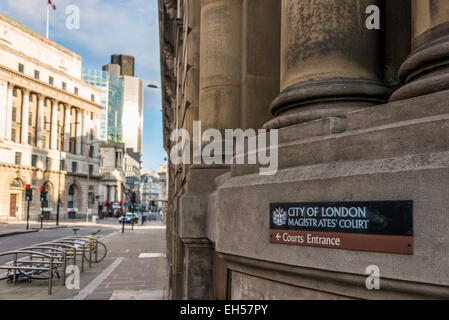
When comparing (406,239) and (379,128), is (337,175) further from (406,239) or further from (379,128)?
(406,239)

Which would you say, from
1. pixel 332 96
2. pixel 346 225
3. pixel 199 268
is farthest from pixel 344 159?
pixel 199 268

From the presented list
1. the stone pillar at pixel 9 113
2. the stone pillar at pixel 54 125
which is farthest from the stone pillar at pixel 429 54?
the stone pillar at pixel 54 125

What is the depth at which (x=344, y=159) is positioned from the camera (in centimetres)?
259

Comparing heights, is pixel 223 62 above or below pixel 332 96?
above

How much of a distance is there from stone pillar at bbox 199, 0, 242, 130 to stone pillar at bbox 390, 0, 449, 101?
9.75 feet

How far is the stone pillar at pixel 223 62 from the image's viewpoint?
18.0ft

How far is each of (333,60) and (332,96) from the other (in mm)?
255

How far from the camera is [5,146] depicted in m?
65.6

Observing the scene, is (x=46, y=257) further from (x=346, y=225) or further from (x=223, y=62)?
(x=346, y=225)

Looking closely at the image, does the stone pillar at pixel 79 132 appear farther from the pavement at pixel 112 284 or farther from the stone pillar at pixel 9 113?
the pavement at pixel 112 284

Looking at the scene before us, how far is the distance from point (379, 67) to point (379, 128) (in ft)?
3.56

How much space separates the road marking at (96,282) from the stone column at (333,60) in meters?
8.72

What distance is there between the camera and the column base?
10.2ft

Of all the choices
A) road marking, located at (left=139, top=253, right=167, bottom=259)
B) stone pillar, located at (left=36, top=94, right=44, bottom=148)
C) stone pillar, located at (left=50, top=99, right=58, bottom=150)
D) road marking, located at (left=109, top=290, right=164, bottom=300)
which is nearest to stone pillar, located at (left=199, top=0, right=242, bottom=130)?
road marking, located at (left=109, top=290, right=164, bottom=300)
